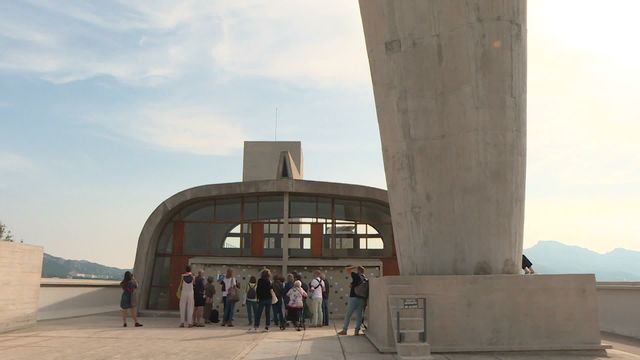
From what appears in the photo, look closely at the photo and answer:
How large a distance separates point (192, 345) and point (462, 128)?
260 inches

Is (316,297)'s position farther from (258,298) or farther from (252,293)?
(252,293)

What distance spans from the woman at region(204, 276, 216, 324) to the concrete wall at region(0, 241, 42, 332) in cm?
458

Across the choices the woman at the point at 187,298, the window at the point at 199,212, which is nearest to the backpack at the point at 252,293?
the woman at the point at 187,298

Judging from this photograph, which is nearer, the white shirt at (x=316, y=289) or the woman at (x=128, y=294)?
the woman at (x=128, y=294)

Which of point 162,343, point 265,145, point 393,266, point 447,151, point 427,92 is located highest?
point 265,145

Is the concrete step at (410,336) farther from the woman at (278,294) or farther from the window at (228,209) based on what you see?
the window at (228,209)

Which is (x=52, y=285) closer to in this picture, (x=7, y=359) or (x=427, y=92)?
(x=7, y=359)

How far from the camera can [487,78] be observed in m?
8.80

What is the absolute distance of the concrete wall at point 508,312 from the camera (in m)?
8.13

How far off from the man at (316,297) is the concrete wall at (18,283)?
746cm

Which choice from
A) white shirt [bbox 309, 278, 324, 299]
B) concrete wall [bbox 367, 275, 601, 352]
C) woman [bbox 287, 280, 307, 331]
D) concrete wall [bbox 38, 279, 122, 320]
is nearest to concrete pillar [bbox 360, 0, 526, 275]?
concrete wall [bbox 367, 275, 601, 352]

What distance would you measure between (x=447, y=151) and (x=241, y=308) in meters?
10.9

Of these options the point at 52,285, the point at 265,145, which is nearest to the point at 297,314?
the point at 52,285

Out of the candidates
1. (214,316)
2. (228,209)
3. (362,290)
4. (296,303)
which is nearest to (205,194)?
(228,209)
